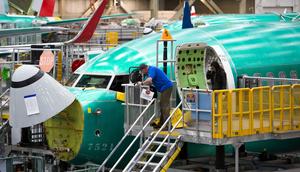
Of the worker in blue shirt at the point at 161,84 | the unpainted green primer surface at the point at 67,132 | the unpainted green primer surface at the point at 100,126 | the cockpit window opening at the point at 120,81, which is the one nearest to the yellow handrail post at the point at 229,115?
the worker in blue shirt at the point at 161,84

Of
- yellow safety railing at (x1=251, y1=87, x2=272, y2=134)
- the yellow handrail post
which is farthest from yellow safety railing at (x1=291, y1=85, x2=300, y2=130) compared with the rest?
the yellow handrail post

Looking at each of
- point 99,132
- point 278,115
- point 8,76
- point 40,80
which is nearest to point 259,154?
point 278,115

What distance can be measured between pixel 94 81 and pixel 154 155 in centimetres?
402

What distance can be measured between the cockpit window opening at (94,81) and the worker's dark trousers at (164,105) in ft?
8.12

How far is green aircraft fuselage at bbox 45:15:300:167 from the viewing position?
2211 cm

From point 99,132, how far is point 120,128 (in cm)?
72

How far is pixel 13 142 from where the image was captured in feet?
80.4

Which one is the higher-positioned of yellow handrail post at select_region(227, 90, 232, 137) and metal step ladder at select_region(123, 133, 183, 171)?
yellow handrail post at select_region(227, 90, 232, 137)

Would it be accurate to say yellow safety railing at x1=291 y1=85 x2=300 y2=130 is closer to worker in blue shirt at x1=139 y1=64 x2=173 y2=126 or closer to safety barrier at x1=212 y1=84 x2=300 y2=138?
safety barrier at x1=212 y1=84 x2=300 y2=138

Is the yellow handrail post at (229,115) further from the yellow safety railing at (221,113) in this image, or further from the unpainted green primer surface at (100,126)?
the unpainted green primer surface at (100,126)

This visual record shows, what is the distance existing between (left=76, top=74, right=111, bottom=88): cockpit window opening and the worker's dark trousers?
2.48m

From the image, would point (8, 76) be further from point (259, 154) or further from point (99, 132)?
point (259, 154)

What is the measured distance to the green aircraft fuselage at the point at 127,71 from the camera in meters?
22.1

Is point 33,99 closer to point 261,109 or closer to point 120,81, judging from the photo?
point 120,81
